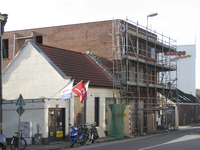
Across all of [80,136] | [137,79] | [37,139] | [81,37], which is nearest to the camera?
[80,136]

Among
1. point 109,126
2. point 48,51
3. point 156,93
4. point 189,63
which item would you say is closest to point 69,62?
point 48,51

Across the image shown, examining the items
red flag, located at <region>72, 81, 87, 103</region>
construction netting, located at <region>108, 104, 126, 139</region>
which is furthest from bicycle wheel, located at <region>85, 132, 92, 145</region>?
construction netting, located at <region>108, 104, 126, 139</region>

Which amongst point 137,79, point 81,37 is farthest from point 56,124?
point 81,37

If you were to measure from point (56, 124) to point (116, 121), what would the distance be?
208 inches

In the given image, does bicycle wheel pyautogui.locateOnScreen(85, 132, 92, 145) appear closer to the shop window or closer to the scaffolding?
the shop window

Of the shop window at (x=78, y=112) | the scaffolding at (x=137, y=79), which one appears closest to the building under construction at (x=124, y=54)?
the scaffolding at (x=137, y=79)

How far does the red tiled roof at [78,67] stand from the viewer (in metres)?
22.2

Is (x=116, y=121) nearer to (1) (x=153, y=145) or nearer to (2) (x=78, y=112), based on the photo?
(2) (x=78, y=112)

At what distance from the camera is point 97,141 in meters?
19.8

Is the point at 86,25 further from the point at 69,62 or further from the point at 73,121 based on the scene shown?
the point at 73,121

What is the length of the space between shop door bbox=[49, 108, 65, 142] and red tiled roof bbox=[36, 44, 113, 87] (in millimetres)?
2598

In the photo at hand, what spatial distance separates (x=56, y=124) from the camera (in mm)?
19656

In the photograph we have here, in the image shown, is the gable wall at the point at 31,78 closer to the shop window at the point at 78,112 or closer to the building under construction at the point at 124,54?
the shop window at the point at 78,112

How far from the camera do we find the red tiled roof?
22231mm
